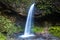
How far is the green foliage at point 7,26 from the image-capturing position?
38.0ft

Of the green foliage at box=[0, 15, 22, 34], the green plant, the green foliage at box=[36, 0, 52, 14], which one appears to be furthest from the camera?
the green foliage at box=[36, 0, 52, 14]

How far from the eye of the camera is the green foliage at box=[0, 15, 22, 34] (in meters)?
11.6

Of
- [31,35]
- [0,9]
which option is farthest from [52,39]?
[0,9]

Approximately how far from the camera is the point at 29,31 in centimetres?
1277

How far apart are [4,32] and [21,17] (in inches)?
85.3

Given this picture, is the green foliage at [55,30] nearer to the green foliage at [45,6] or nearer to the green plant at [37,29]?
the green plant at [37,29]

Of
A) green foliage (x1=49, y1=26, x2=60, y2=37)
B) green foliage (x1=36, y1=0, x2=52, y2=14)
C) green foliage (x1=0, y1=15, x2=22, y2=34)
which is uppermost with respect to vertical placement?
green foliage (x1=36, y1=0, x2=52, y2=14)

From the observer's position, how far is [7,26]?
Result: 11812 millimetres

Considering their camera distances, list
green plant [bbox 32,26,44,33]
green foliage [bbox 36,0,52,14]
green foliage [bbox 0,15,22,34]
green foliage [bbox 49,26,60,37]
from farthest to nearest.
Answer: green foliage [bbox 36,0,52,14] → green plant [bbox 32,26,44,33] → green foliage [bbox 49,26,60,37] → green foliage [bbox 0,15,22,34]

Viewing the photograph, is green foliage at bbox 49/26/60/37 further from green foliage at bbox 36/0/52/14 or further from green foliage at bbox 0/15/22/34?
green foliage at bbox 0/15/22/34

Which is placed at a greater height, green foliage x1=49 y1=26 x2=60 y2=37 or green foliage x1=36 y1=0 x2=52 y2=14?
green foliage x1=36 y1=0 x2=52 y2=14

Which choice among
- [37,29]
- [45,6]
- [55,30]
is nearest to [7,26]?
[37,29]

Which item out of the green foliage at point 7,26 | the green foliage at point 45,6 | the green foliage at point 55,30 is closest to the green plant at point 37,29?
the green foliage at point 55,30

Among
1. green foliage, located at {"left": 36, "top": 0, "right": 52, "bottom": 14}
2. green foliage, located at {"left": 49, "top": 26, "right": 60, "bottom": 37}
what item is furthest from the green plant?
green foliage, located at {"left": 36, "top": 0, "right": 52, "bottom": 14}
